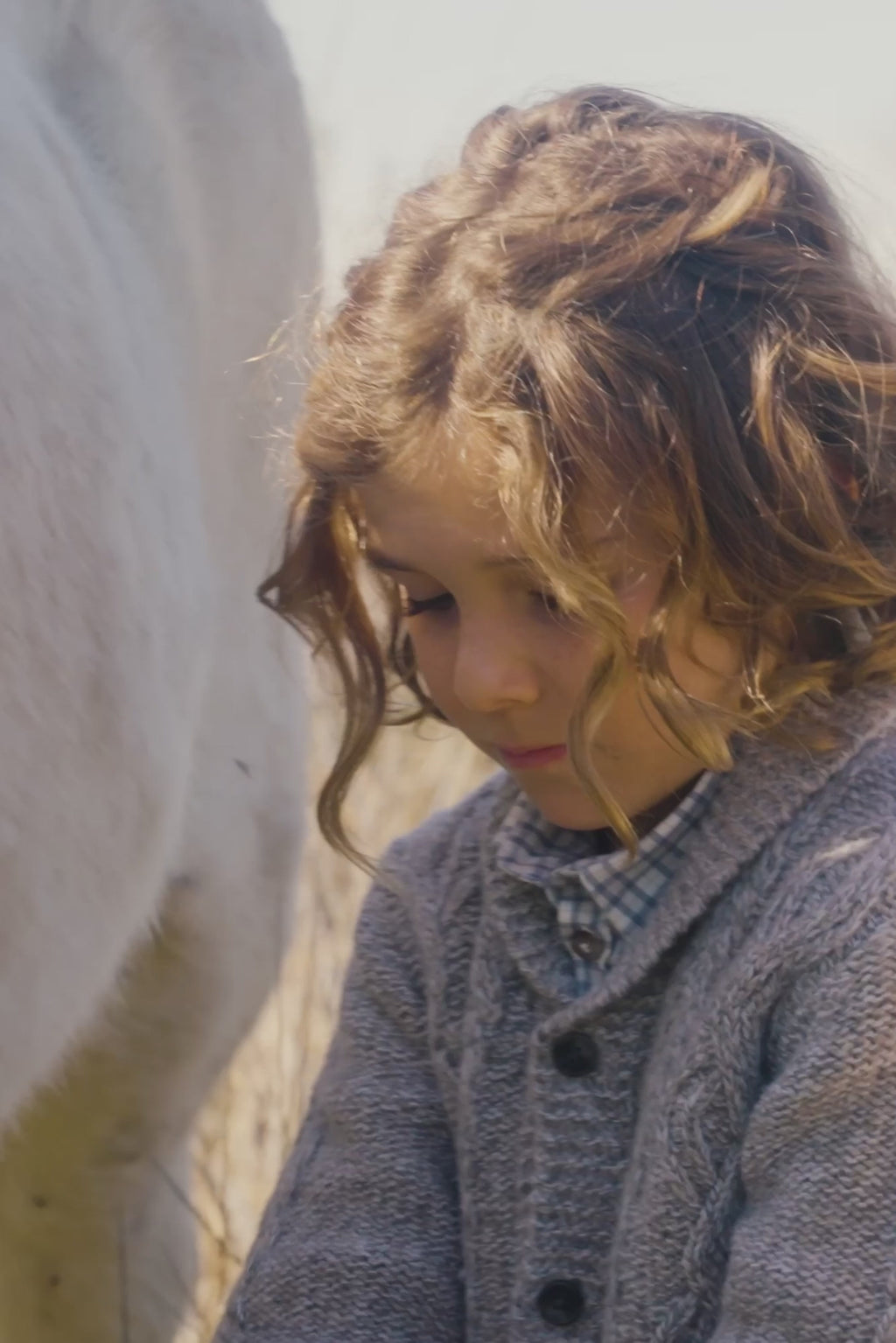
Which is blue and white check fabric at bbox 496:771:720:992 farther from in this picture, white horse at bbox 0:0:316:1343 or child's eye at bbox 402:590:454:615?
white horse at bbox 0:0:316:1343

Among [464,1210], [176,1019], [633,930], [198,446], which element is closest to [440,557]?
[633,930]

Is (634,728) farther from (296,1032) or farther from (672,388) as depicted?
(296,1032)

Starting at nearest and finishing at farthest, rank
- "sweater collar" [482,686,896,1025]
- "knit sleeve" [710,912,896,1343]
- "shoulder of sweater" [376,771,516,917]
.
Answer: "knit sleeve" [710,912,896,1343] < "sweater collar" [482,686,896,1025] < "shoulder of sweater" [376,771,516,917]

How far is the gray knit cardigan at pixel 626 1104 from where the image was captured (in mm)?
723

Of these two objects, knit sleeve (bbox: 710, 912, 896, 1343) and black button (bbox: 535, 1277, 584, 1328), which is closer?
knit sleeve (bbox: 710, 912, 896, 1343)

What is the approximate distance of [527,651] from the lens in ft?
2.64

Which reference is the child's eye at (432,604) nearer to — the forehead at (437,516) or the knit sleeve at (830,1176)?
the forehead at (437,516)

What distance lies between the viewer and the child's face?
79cm

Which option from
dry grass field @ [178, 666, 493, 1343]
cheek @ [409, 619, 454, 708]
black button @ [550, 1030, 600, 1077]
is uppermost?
cheek @ [409, 619, 454, 708]

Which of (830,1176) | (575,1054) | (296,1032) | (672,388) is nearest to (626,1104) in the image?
(575,1054)

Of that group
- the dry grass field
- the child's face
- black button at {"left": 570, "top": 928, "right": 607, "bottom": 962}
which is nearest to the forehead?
the child's face

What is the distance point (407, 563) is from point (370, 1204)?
0.37m

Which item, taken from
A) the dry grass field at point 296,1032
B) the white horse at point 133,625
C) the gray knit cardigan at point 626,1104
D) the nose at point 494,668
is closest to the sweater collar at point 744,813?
the gray knit cardigan at point 626,1104

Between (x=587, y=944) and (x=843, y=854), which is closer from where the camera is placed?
(x=843, y=854)
